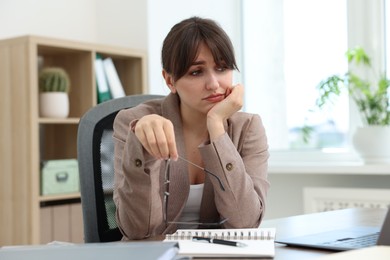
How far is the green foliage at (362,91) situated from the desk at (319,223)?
1.08 meters

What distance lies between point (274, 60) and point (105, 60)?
0.90 meters

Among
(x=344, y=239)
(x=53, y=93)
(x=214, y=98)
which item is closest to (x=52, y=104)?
(x=53, y=93)

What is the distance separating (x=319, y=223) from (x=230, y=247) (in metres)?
0.47

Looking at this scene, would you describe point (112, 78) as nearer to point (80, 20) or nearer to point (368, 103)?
point (80, 20)

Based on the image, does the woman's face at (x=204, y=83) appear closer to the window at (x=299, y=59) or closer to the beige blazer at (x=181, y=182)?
the beige blazer at (x=181, y=182)

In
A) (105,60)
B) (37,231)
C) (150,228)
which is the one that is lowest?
(37,231)

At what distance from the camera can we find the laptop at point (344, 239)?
93 cm

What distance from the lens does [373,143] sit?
2656 mm

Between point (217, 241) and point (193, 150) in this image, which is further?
point (193, 150)

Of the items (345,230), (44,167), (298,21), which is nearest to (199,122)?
(345,230)

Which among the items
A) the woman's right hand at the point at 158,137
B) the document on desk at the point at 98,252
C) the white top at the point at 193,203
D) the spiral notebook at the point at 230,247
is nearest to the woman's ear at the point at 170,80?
the white top at the point at 193,203

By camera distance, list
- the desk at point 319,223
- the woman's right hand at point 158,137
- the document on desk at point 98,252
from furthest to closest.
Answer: the woman's right hand at point 158,137
the desk at point 319,223
the document on desk at point 98,252

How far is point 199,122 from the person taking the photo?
5.42ft

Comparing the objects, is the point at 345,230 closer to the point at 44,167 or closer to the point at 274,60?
the point at 44,167
